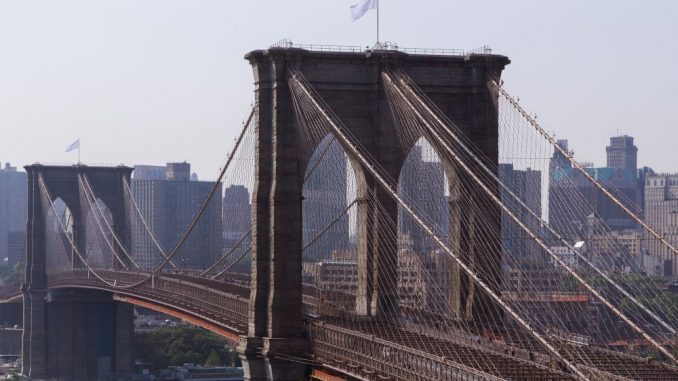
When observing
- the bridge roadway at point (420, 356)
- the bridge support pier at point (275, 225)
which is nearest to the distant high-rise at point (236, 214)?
the bridge roadway at point (420, 356)

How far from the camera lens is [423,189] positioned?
161 feet

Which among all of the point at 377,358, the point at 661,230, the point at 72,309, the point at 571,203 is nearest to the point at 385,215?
the point at 377,358

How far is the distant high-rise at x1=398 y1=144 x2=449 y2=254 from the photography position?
47500mm

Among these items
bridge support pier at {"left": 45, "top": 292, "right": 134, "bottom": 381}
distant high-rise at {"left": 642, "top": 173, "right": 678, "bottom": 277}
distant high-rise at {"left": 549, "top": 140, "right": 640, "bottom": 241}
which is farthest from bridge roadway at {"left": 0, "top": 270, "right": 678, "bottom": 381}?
distant high-rise at {"left": 642, "top": 173, "right": 678, "bottom": 277}

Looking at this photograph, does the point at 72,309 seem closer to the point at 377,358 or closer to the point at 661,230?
the point at 661,230

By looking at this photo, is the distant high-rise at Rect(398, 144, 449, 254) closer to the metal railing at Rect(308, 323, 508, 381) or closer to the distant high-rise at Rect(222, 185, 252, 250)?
the metal railing at Rect(308, 323, 508, 381)

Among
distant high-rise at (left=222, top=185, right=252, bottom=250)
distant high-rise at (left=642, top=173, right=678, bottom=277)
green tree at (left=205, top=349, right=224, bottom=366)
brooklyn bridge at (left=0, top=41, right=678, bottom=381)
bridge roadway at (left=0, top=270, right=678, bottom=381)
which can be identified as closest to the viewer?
bridge roadway at (left=0, top=270, right=678, bottom=381)

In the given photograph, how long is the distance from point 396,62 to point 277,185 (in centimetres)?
443

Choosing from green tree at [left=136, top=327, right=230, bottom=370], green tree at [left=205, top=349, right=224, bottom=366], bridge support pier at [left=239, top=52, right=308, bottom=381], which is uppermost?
bridge support pier at [left=239, top=52, right=308, bottom=381]

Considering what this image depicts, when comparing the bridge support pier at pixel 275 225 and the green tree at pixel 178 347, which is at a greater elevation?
the bridge support pier at pixel 275 225

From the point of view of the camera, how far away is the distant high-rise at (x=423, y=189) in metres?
47.5

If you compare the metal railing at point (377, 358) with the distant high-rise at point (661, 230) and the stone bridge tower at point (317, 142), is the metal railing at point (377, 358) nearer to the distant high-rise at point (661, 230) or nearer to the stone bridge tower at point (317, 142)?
the stone bridge tower at point (317, 142)

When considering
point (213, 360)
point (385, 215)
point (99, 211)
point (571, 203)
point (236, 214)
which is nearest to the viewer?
point (385, 215)

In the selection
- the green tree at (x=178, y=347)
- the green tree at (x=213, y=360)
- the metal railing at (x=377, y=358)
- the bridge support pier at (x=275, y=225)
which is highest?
the bridge support pier at (x=275, y=225)
